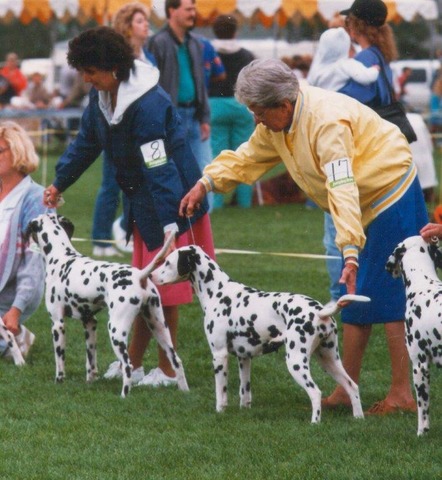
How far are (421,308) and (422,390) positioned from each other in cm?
40

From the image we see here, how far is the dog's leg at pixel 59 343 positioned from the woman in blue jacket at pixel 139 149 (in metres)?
0.33

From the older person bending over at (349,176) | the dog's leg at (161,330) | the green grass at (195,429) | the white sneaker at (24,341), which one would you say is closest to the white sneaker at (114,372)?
the green grass at (195,429)

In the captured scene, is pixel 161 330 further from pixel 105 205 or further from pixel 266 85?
pixel 105 205

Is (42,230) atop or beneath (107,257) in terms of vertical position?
atop

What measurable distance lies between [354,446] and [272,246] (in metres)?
7.59

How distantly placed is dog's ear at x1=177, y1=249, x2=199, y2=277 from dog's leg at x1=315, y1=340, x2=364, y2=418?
0.84 metres

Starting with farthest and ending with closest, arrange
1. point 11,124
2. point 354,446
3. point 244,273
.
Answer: point 244,273, point 11,124, point 354,446

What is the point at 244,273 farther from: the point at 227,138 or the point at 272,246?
the point at 227,138

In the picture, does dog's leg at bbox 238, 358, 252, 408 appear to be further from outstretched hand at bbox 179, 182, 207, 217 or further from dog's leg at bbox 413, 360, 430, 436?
dog's leg at bbox 413, 360, 430, 436

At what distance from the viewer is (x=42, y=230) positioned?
24.0 ft

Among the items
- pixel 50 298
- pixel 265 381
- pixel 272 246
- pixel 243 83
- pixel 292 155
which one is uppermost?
pixel 243 83

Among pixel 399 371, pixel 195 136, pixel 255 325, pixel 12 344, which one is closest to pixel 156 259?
pixel 255 325

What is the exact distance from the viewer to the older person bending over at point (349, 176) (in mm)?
5770

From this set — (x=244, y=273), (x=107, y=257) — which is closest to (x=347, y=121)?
(x=244, y=273)
